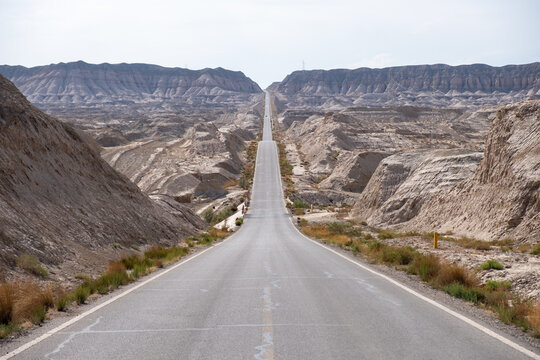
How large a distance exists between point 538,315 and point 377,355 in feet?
11.1

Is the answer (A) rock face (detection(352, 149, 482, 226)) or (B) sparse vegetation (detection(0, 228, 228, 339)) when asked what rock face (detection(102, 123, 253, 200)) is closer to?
(A) rock face (detection(352, 149, 482, 226))

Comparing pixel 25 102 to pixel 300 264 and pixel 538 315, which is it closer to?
pixel 300 264

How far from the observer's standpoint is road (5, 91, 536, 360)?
591cm

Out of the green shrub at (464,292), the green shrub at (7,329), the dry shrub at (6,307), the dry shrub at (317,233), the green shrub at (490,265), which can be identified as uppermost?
the dry shrub at (6,307)

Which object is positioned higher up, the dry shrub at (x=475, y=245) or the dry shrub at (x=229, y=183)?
the dry shrub at (x=229, y=183)

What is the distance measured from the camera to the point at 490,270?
12242mm

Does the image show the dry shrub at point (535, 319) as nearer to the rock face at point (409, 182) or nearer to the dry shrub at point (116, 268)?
the dry shrub at point (116, 268)

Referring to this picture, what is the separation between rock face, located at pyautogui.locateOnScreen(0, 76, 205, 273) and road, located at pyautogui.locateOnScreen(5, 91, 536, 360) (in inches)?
154

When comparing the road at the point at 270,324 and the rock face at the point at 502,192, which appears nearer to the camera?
the road at the point at 270,324

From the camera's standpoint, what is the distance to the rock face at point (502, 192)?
2134 centimetres

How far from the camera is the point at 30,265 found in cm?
1127

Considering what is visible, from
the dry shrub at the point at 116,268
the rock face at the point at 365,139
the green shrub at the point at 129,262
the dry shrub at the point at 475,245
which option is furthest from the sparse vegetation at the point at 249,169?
the dry shrub at the point at 116,268

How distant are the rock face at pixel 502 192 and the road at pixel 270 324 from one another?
12327 mm

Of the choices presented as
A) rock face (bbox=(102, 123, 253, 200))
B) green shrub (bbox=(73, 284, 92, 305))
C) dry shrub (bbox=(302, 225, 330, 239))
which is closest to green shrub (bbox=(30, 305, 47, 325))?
green shrub (bbox=(73, 284, 92, 305))
